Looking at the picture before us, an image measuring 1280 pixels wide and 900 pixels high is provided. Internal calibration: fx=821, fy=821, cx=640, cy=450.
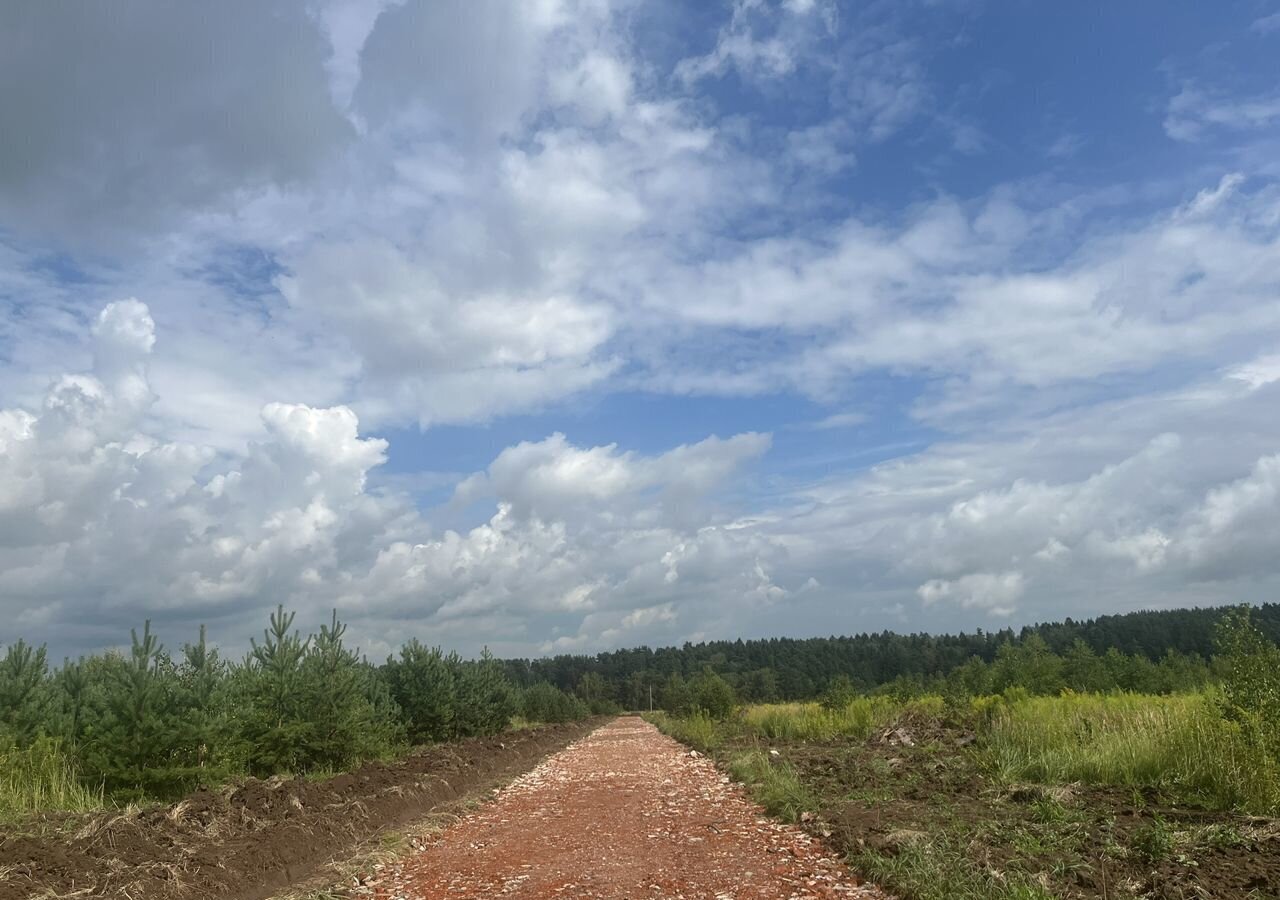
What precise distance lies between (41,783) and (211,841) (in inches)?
211

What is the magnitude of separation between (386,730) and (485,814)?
9.97m

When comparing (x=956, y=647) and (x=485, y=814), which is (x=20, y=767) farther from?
(x=956, y=647)

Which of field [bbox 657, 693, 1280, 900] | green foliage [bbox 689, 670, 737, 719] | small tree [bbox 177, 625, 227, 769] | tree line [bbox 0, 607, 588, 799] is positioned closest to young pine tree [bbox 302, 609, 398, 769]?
tree line [bbox 0, 607, 588, 799]

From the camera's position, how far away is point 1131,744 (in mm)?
12391

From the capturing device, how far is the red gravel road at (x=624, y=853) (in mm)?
7664

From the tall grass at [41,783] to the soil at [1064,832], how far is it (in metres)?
10.4

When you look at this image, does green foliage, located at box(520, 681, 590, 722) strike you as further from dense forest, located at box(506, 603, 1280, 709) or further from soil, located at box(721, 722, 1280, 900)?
soil, located at box(721, 722, 1280, 900)

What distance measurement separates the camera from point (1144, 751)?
12.0 meters

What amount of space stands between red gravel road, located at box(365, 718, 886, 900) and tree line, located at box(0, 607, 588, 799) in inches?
189

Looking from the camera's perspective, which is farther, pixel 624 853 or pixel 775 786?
pixel 775 786

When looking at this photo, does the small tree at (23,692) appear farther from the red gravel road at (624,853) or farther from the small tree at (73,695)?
the red gravel road at (624,853)

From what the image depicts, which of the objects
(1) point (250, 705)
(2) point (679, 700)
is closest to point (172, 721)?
(1) point (250, 705)

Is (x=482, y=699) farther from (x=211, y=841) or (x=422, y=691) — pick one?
(x=211, y=841)

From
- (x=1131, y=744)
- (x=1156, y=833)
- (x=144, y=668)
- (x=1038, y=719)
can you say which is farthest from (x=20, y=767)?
(x=1038, y=719)
